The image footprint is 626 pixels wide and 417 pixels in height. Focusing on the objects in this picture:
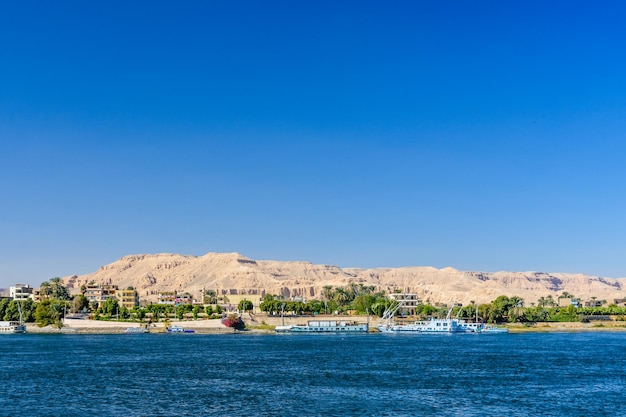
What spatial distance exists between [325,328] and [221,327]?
2644 centimetres

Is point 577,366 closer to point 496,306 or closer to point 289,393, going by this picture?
point 289,393

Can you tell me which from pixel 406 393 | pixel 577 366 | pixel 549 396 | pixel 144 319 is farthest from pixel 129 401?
pixel 144 319

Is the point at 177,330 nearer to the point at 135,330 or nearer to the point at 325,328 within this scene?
the point at 135,330

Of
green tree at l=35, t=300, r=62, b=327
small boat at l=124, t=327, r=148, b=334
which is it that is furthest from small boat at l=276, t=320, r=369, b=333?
green tree at l=35, t=300, r=62, b=327

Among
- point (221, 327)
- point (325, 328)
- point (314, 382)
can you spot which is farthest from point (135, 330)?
point (314, 382)

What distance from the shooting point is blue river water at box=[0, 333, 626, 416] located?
54625 mm

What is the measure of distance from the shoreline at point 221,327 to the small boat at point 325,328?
9.03ft

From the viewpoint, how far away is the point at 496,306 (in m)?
193

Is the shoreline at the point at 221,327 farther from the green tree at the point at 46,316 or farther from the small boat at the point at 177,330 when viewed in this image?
the small boat at the point at 177,330

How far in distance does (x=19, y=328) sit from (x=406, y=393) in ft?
459

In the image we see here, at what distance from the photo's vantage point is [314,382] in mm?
69250

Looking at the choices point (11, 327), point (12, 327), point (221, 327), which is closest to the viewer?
point (12, 327)

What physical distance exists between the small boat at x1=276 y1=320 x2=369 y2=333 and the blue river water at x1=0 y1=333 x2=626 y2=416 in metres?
66.9

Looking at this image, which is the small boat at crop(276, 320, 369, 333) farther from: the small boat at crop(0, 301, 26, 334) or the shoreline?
the small boat at crop(0, 301, 26, 334)
